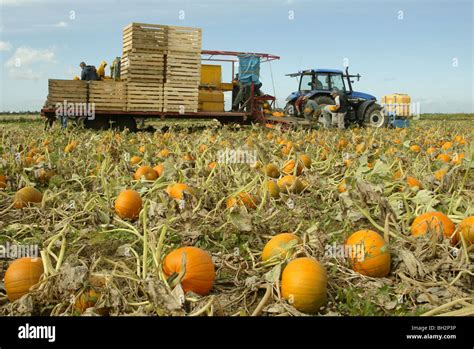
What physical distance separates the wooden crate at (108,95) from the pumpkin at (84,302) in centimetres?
1302

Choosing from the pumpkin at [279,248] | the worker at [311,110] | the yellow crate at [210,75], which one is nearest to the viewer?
the pumpkin at [279,248]

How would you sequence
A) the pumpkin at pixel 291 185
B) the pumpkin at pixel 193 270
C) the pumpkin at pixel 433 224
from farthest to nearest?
the pumpkin at pixel 291 185 < the pumpkin at pixel 433 224 < the pumpkin at pixel 193 270

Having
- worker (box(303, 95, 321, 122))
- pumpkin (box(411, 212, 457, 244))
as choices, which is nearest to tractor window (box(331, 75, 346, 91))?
worker (box(303, 95, 321, 122))

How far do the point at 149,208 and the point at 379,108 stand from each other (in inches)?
635

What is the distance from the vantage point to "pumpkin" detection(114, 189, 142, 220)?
156 inches

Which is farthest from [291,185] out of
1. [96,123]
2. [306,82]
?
[306,82]

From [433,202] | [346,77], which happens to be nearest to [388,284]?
[433,202]

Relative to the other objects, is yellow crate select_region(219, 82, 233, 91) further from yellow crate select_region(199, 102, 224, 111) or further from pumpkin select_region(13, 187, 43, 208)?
pumpkin select_region(13, 187, 43, 208)

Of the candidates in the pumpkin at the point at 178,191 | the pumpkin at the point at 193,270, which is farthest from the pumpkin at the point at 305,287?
the pumpkin at the point at 178,191

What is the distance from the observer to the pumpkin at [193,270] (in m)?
2.57

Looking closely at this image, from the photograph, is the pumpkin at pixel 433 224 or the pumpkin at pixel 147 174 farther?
the pumpkin at pixel 147 174

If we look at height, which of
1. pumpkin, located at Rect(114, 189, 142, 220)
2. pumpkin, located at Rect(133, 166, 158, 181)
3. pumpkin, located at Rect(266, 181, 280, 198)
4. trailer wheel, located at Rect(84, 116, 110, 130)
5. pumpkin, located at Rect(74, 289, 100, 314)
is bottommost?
pumpkin, located at Rect(74, 289, 100, 314)

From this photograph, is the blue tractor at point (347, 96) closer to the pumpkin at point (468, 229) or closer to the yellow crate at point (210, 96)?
the yellow crate at point (210, 96)

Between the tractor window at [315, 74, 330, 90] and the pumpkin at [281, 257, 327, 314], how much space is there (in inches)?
643
